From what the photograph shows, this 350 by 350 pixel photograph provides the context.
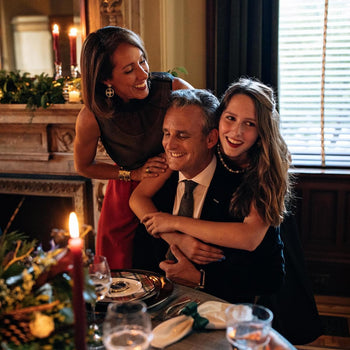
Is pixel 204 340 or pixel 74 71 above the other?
pixel 74 71

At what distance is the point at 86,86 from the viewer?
199cm

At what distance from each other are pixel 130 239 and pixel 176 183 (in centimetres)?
46

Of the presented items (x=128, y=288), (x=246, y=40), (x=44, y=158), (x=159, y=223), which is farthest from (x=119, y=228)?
(x=246, y=40)

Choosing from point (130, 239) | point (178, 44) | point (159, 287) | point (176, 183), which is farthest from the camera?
point (178, 44)

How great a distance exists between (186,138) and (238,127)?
0.22 m

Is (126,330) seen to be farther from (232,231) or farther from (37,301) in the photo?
(232,231)

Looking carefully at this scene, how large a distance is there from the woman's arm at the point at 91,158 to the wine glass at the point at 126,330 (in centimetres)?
108

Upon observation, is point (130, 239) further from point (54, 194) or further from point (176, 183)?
point (54, 194)

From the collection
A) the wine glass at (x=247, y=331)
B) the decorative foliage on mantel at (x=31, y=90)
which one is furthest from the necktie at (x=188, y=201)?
the decorative foliage on mantel at (x=31, y=90)

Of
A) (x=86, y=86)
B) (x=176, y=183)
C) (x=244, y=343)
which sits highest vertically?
(x=86, y=86)

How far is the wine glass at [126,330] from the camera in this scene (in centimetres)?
90

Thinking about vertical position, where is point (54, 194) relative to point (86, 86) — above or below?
below

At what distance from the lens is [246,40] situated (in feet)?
10.6

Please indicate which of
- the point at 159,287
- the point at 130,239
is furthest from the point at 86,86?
the point at 159,287
